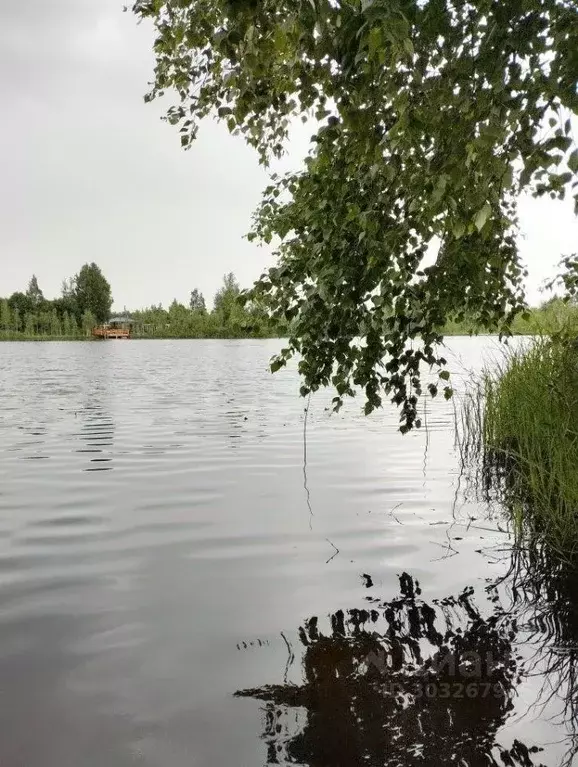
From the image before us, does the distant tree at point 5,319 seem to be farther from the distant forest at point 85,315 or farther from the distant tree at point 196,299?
the distant tree at point 196,299

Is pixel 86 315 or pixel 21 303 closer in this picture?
pixel 86 315

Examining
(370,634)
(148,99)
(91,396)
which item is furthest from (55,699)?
(91,396)

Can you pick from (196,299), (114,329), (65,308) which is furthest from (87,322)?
(196,299)

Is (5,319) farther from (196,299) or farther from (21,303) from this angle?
(196,299)

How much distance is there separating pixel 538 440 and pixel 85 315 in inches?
5699

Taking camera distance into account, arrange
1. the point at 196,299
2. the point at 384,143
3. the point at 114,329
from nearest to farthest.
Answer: the point at 384,143 → the point at 114,329 → the point at 196,299

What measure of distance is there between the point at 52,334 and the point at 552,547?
143210mm

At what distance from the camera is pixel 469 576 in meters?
5.98

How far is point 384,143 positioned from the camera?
10.9 ft

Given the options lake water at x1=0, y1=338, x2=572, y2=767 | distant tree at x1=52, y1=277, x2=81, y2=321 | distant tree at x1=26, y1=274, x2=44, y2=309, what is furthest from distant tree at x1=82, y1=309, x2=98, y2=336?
lake water at x1=0, y1=338, x2=572, y2=767

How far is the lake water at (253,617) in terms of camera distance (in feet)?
11.6

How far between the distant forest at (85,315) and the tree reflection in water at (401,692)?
12448cm

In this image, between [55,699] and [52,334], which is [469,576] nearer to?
[55,699]

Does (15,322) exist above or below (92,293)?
below
